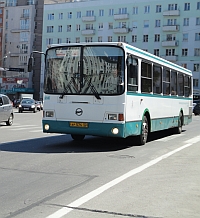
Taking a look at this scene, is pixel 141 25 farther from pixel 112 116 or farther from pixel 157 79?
pixel 112 116

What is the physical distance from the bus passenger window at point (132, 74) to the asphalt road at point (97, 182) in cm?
189

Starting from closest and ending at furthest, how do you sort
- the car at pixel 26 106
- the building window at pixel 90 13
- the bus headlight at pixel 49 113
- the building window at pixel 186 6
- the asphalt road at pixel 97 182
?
the asphalt road at pixel 97 182
the bus headlight at pixel 49 113
the car at pixel 26 106
the building window at pixel 186 6
the building window at pixel 90 13

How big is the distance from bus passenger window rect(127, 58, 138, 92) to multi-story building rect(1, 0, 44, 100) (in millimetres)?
83186

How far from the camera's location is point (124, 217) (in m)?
5.84

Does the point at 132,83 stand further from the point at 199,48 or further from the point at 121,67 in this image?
the point at 199,48

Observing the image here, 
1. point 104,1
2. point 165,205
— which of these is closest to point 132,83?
point 165,205

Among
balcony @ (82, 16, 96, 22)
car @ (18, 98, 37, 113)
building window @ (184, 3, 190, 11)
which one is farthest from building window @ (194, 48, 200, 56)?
car @ (18, 98, 37, 113)

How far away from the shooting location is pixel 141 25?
80.0m

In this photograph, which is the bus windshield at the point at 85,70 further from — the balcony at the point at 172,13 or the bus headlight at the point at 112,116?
the balcony at the point at 172,13

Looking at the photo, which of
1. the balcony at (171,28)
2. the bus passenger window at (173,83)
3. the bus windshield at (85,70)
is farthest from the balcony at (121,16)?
the bus windshield at (85,70)

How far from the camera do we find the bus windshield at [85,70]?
12.7 m

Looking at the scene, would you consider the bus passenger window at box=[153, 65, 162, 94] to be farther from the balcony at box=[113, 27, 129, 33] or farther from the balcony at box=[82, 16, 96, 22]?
the balcony at box=[82, 16, 96, 22]

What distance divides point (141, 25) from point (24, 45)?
29.7 metres

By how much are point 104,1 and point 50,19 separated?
12.9 meters
